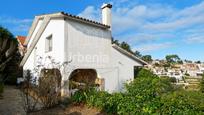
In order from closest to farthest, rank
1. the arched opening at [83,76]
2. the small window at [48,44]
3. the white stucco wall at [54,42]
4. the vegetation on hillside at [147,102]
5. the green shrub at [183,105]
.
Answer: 1. the green shrub at [183,105]
2. the vegetation on hillside at [147,102]
3. the white stucco wall at [54,42]
4. the arched opening at [83,76]
5. the small window at [48,44]

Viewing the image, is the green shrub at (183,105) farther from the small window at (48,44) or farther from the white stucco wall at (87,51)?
the small window at (48,44)

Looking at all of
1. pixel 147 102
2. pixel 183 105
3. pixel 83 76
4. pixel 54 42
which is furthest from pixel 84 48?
pixel 183 105

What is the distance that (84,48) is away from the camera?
65.0 ft

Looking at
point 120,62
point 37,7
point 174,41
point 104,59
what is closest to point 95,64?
point 104,59

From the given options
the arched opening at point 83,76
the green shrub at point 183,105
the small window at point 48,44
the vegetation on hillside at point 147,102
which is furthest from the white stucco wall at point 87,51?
the green shrub at point 183,105

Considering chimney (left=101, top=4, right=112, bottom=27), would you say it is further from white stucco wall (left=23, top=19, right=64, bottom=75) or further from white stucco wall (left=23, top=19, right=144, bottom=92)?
white stucco wall (left=23, top=19, right=64, bottom=75)

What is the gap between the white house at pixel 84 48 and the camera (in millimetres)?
18672

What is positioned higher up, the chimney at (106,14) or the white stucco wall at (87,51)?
the chimney at (106,14)

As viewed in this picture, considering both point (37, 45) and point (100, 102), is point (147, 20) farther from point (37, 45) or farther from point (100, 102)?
point (100, 102)

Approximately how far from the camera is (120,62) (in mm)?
22531

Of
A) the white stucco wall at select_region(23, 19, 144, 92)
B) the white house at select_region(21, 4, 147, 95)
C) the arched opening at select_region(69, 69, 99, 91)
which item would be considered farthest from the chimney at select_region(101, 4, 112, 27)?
the arched opening at select_region(69, 69, 99, 91)

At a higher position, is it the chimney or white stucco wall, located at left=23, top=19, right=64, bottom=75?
the chimney

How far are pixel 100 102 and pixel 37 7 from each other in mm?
12744

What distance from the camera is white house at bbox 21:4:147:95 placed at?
18.7 meters
